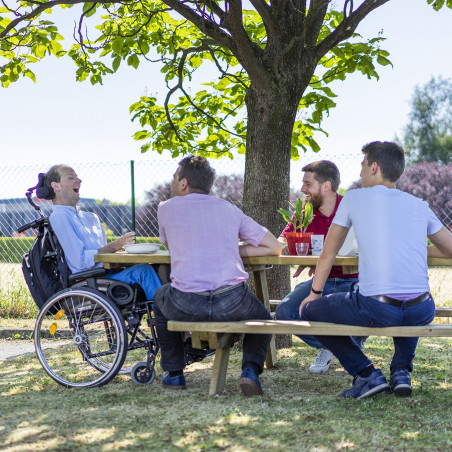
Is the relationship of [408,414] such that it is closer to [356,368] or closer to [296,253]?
[356,368]

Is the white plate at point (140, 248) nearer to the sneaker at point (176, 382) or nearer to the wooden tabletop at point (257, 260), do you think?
the wooden tabletop at point (257, 260)

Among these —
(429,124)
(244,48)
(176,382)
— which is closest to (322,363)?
(176,382)

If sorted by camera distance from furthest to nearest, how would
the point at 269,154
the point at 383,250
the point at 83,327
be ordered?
the point at 269,154 → the point at 83,327 → the point at 383,250

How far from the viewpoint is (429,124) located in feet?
174

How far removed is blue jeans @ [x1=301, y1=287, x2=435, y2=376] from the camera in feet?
12.2

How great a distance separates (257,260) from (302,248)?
291 millimetres

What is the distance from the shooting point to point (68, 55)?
782 centimetres

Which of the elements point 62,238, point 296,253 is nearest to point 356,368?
point 296,253

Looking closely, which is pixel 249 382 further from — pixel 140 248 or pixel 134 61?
pixel 134 61

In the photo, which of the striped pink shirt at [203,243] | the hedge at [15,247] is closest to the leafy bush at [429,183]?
the hedge at [15,247]

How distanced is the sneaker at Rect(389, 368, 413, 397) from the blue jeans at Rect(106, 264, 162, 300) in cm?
149

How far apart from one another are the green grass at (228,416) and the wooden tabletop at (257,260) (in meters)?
0.76

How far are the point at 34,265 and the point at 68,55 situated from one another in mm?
3860

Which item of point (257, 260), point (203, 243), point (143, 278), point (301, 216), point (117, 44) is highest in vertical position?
point (117, 44)
